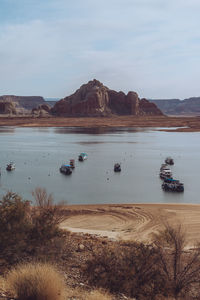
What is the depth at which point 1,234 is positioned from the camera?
37.6 feet

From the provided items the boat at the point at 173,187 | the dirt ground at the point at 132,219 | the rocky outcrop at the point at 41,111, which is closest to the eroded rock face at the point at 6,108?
the rocky outcrop at the point at 41,111

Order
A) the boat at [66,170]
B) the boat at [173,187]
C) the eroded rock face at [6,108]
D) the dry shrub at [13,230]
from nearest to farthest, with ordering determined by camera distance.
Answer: the dry shrub at [13,230]
the boat at [173,187]
the boat at [66,170]
the eroded rock face at [6,108]

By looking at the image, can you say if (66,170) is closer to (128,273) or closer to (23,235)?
(23,235)

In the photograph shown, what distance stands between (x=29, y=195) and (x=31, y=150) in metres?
32.1

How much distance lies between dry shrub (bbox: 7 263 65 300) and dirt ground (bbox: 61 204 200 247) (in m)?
10.8

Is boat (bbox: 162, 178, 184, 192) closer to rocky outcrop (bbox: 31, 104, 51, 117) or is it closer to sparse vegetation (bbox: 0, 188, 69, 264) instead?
sparse vegetation (bbox: 0, 188, 69, 264)

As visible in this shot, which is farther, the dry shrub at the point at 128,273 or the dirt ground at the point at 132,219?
the dirt ground at the point at 132,219

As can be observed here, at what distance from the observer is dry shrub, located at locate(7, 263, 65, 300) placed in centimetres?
732

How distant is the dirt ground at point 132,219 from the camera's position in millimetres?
19500

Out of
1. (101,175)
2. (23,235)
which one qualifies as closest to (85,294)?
(23,235)

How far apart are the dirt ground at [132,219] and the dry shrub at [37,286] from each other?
424 inches

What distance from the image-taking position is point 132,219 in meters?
22.8

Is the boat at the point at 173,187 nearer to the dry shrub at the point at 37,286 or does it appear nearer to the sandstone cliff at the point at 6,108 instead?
the dry shrub at the point at 37,286

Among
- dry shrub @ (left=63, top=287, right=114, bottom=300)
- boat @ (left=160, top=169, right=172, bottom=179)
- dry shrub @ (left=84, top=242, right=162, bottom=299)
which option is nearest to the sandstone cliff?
boat @ (left=160, top=169, right=172, bottom=179)
